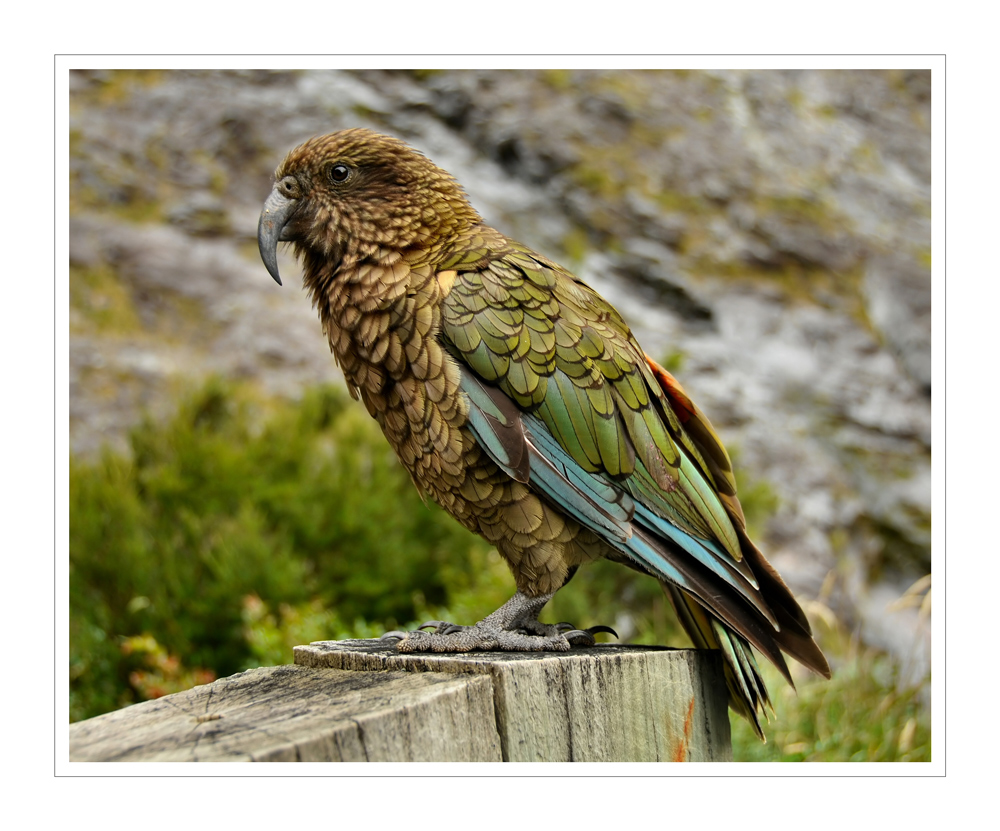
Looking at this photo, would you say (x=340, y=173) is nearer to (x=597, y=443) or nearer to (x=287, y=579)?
(x=597, y=443)

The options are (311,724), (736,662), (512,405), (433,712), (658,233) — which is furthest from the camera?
(658,233)

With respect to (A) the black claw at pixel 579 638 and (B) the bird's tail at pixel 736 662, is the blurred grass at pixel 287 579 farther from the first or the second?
(A) the black claw at pixel 579 638

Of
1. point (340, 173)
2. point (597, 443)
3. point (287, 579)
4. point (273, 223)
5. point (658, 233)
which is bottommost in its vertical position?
point (287, 579)

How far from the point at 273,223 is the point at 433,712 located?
5.19ft

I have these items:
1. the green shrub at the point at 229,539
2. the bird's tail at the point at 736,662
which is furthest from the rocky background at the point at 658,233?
the bird's tail at the point at 736,662

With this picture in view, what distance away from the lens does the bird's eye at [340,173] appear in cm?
246

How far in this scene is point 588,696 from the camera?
2.00 metres

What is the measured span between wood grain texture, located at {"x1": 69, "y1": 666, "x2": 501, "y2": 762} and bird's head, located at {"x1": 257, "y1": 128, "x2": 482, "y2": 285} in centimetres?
126

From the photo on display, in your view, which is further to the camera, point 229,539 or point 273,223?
point 229,539

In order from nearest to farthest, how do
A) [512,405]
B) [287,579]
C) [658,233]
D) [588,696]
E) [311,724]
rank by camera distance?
[311,724] < [588,696] < [512,405] < [287,579] < [658,233]

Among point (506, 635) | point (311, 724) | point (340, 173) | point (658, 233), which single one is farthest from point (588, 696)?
point (658, 233)

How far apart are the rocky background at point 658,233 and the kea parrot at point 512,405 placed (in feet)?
14.7

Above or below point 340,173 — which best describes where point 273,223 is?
below
